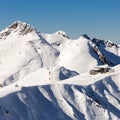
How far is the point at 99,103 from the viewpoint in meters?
101

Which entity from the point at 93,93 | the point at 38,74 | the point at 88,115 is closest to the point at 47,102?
the point at 88,115

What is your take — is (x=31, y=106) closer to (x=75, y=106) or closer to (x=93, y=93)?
(x=75, y=106)

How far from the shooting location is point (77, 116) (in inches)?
3622

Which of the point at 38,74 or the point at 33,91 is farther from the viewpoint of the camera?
the point at 38,74

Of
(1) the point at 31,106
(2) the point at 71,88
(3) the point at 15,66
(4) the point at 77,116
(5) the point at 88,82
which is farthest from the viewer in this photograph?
(3) the point at 15,66

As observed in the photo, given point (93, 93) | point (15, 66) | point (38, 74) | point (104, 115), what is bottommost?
point (104, 115)

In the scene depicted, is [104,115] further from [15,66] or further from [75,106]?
[15,66]

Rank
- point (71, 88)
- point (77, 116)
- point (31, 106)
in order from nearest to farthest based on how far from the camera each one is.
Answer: point (31, 106), point (77, 116), point (71, 88)

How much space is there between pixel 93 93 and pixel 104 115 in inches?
320

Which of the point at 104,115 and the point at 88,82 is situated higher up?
the point at 88,82

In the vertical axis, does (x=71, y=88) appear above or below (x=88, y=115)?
above

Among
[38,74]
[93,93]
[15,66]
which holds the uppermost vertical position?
[15,66]

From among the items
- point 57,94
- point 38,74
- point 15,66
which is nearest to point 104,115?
point 57,94

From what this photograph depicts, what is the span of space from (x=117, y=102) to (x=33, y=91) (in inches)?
938
